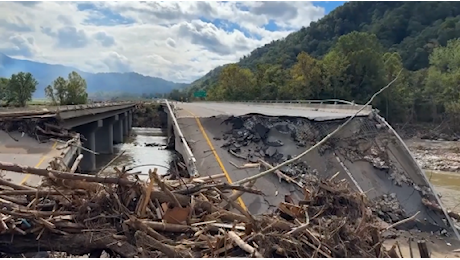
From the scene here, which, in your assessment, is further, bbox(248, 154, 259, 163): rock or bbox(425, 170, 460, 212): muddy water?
bbox(425, 170, 460, 212): muddy water

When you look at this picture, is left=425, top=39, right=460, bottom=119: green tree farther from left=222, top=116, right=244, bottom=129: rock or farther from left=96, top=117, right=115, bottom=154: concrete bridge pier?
left=222, top=116, right=244, bottom=129: rock

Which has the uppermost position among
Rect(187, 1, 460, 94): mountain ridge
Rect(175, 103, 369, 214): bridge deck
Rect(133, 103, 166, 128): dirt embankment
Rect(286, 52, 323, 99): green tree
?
Rect(187, 1, 460, 94): mountain ridge

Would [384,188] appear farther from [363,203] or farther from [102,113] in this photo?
[102,113]

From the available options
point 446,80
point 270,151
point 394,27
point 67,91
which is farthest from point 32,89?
point 394,27

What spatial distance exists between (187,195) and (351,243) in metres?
3.07

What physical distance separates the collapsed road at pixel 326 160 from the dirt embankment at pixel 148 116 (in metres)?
71.3

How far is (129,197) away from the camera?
808 cm

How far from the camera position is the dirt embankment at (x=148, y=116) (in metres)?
91.7

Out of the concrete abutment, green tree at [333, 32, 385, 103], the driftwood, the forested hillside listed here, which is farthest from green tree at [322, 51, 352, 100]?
the driftwood

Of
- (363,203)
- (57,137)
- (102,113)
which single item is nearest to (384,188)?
(363,203)

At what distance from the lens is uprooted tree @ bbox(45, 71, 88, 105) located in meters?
73.7

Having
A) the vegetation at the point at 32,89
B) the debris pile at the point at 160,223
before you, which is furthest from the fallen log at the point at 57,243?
the vegetation at the point at 32,89

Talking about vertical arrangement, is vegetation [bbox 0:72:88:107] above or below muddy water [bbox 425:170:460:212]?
above

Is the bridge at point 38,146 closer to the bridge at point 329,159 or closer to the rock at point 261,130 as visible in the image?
the bridge at point 329,159
